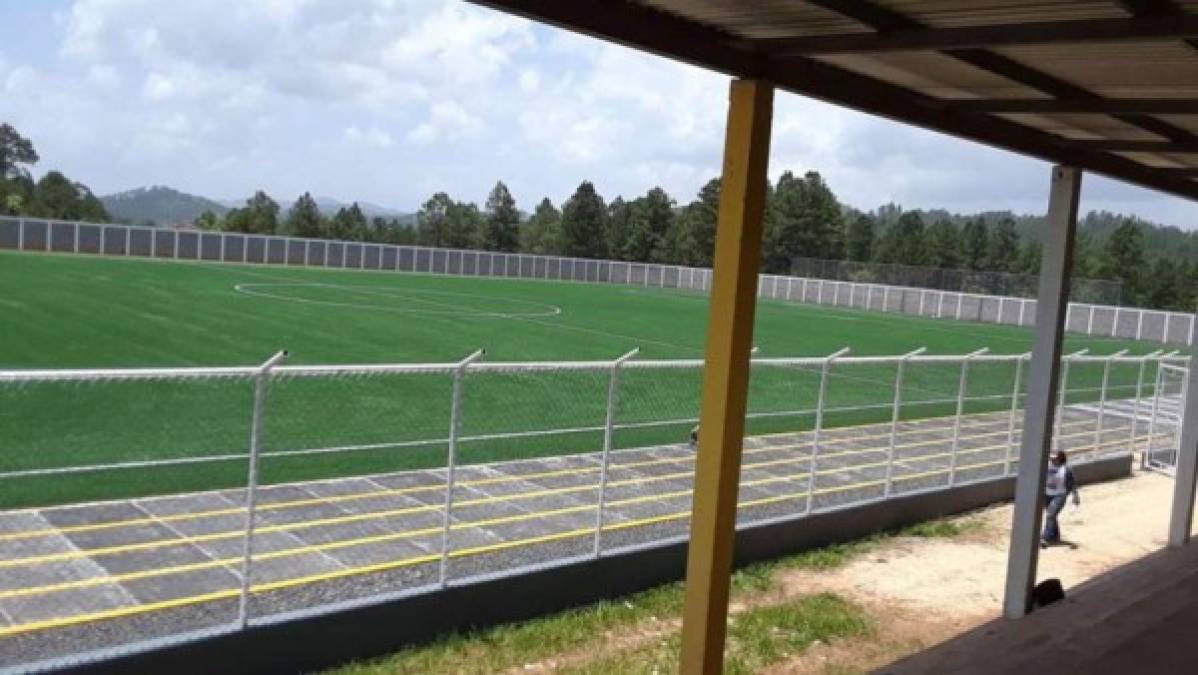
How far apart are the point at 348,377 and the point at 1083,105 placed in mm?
10766

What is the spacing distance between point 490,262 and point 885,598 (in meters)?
50.1

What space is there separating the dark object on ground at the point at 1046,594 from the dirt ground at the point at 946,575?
988mm

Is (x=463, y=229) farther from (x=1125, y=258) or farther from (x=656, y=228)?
(x=1125, y=258)

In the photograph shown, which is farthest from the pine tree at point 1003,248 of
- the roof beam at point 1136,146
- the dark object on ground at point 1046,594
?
the roof beam at point 1136,146

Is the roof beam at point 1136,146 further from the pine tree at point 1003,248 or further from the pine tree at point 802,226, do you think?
the pine tree at point 1003,248

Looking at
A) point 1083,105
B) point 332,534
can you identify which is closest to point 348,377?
point 332,534

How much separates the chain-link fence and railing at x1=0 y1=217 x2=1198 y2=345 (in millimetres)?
1222

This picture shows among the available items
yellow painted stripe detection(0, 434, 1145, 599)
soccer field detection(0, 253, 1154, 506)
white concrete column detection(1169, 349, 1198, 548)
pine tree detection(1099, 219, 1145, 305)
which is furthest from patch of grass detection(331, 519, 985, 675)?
pine tree detection(1099, 219, 1145, 305)

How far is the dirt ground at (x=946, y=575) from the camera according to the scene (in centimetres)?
721

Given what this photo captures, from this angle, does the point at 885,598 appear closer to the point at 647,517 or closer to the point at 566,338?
the point at 647,517

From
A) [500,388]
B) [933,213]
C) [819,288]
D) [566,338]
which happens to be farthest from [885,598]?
[933,213]

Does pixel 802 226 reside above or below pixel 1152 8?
above

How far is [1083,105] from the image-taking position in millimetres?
4430

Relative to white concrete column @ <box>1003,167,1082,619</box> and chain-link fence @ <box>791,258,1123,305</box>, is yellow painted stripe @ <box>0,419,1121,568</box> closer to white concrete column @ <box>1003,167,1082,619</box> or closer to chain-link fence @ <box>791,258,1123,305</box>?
white concrete column @ <box>1003,167,1082,619</box>
